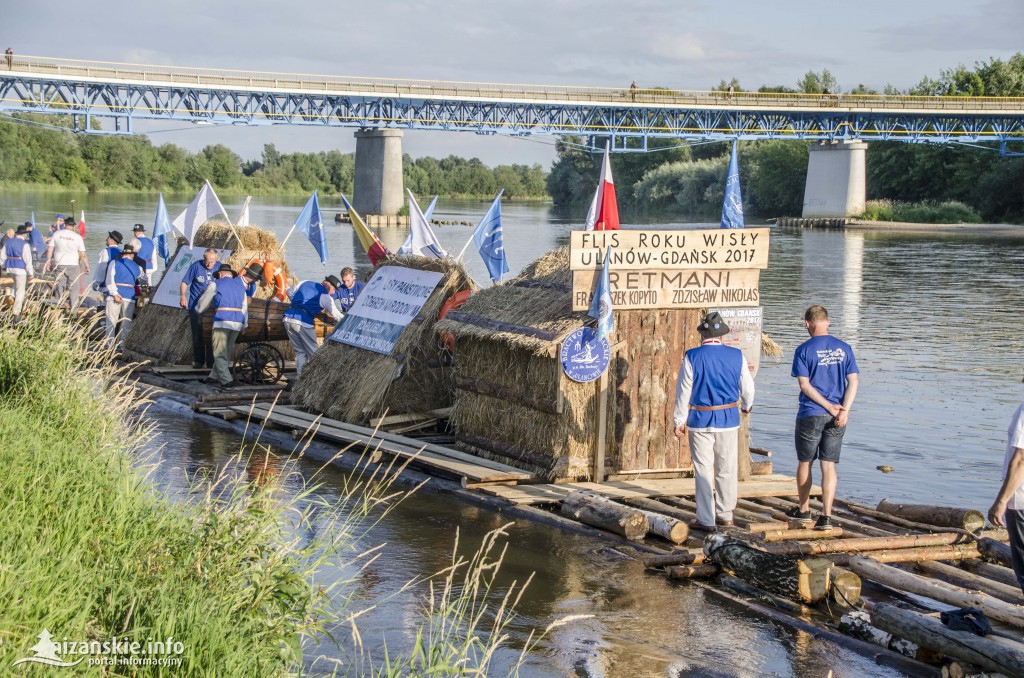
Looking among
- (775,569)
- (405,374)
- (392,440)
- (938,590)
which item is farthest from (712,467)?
(405,374)

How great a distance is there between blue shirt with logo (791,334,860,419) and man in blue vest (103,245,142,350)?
43.6 feet

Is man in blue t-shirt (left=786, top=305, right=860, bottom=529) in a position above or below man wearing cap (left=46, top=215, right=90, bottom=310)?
below

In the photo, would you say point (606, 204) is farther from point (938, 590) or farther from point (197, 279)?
point (197, 279)

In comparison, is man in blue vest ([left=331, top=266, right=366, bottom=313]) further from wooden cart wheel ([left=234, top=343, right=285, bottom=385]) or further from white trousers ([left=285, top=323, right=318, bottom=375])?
wooden cart wheel ([left=234, top=343, right=285, bottom=385])

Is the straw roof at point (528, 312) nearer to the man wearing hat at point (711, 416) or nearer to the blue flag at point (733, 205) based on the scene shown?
the man wearing hat at point (711, 416)

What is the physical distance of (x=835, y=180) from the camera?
3863 inches

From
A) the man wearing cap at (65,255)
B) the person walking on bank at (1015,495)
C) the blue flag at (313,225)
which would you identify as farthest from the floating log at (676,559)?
the man wearing cap at (65,255)

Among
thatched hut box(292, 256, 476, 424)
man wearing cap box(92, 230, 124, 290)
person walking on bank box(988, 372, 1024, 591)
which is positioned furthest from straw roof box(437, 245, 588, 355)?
man wearing cap box(92, 230, 124, 290)

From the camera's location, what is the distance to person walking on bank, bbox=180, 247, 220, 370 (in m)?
17.5

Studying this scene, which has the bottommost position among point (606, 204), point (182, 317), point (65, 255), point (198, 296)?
point (182, 317)

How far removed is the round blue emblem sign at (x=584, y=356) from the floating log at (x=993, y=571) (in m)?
3.59

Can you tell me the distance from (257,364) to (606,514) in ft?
28.5

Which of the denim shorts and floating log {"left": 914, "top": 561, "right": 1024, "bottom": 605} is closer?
floating log {"left": 914, "top": 561, "right": 1024, "bottom": 605}

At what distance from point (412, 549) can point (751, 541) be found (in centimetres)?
272
